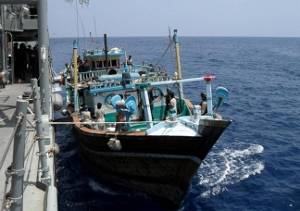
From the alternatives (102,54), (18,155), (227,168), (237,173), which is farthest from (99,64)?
(18,155)

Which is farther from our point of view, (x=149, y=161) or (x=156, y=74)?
(x=156, y=74)

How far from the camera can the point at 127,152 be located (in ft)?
47.2

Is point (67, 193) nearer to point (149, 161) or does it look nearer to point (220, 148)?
point (149, 161)

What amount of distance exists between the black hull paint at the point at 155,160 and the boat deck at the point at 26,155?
9.33 feet

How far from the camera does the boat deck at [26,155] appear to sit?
8.54 m

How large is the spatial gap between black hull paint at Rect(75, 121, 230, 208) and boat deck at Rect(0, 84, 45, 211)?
2845 mm

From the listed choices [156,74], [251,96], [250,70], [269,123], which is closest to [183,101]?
[156,74]

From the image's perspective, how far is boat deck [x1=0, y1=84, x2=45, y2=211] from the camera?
854 cm

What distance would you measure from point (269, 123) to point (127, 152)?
15.5 metres

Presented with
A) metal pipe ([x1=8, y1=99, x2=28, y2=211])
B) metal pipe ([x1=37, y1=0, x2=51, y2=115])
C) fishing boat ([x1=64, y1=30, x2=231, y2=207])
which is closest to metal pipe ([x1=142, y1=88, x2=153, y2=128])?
fishing boat ([x1=64, y1=30, x2=231, y2=207])

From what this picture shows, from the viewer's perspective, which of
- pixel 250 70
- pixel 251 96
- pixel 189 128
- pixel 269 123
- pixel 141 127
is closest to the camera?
pixel 189 128

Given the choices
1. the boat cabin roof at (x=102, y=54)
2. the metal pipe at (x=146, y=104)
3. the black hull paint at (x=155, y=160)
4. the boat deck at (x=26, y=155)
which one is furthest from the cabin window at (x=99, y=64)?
the metal pipe at (x=146, y=104)

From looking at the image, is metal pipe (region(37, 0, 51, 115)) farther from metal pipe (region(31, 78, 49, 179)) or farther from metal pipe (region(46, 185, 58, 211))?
metal pipe (region(46, 185, 58, 211))

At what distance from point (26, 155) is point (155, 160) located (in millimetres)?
6491
